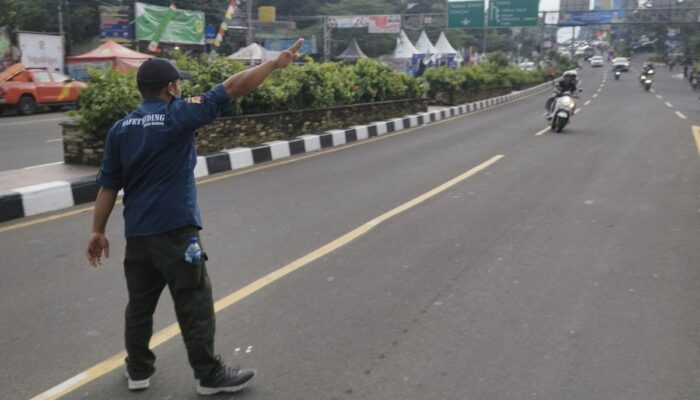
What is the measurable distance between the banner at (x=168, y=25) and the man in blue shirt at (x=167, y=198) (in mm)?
27357

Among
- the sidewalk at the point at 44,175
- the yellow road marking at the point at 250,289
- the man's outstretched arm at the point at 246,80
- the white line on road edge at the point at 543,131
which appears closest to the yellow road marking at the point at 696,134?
the white line on road edge at the point at 543,131

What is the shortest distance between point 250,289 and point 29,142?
10.8 meters

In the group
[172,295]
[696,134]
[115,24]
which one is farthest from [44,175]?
[115,24]

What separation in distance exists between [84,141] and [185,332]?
6.73 meters

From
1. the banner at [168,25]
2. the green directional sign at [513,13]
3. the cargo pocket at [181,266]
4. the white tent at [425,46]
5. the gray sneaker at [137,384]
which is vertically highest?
the green directional sign at [513,13]

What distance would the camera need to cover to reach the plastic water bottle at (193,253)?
2872 mm

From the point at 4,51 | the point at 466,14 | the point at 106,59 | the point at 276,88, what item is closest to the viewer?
the point at 276,88

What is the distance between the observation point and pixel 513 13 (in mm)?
35938

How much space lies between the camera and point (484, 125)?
691 inches

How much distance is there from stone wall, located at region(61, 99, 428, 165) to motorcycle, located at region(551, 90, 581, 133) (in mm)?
4264

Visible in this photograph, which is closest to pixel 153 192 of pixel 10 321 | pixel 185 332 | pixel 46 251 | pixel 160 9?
pixel 185 332

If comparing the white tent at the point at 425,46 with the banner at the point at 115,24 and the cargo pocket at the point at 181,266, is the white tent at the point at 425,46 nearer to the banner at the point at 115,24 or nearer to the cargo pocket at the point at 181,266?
the banner at the point at 115,24

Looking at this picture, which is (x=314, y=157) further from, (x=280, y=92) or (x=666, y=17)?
(x=666, y=17)

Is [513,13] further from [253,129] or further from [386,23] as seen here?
[253,129]
